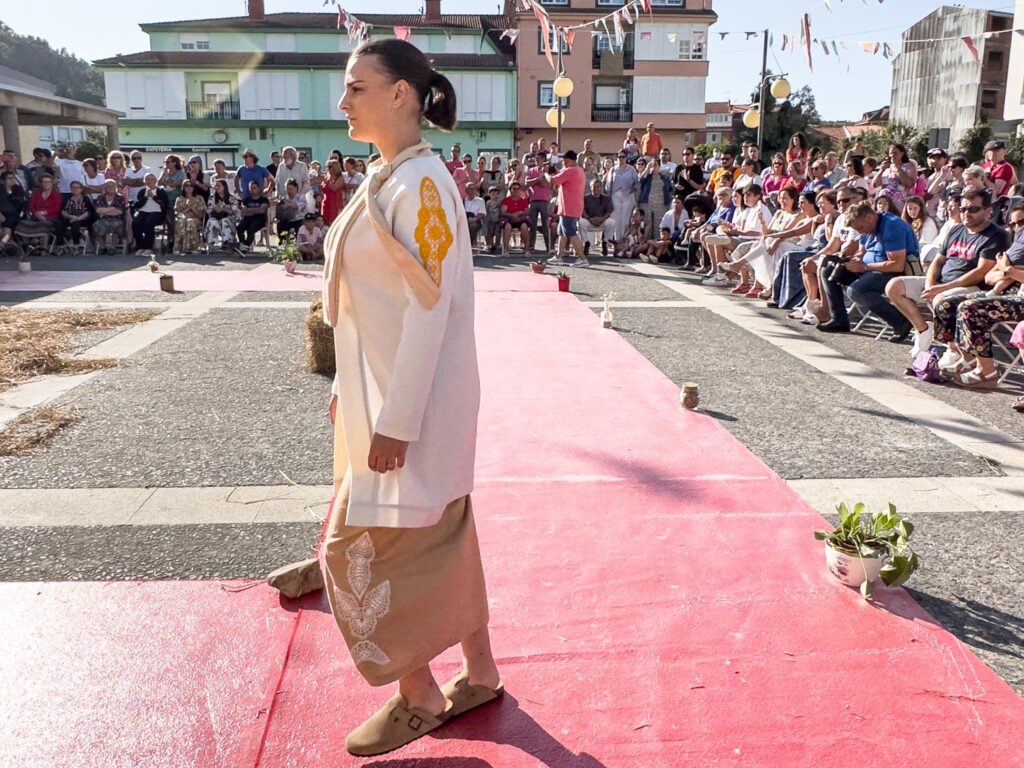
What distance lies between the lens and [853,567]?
3236 millimetres

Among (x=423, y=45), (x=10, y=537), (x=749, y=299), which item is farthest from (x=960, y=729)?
(x=423, y=45)

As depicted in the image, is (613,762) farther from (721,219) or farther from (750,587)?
(721,219)

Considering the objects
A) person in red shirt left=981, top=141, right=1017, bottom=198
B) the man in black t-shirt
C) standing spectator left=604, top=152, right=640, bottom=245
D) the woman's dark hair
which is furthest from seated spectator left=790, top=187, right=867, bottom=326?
the woman's dark hair

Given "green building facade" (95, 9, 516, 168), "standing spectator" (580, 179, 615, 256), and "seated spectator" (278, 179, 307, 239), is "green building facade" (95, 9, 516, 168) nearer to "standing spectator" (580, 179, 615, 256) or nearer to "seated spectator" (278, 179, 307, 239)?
"seated spectator" (278, 179, 307, 239)

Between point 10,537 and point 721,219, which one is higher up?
point 721,219

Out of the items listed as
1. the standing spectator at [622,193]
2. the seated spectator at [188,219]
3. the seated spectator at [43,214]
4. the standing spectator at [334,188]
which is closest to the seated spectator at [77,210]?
the seated spectator at [43,214]

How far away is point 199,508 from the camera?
4.07m

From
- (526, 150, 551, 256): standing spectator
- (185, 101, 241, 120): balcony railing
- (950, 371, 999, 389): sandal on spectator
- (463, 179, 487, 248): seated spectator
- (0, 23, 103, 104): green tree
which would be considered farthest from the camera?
(0, 23, 103, 104): green tree

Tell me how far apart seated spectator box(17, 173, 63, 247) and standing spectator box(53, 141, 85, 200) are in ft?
1.41

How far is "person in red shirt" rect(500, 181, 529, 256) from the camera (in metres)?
16.3

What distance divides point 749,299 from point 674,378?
15.3 ft

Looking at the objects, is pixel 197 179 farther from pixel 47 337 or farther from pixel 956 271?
pixel 956 271

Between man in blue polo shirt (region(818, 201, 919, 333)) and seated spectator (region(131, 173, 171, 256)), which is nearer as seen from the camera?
man in blue polo shirt (region(818, 201, 919, 333))

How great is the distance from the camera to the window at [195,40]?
43.4 meters
